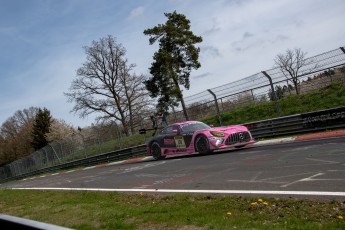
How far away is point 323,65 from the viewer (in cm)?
1620

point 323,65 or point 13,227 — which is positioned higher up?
point 323,65

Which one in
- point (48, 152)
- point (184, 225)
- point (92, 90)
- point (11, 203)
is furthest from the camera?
point (92, 90)

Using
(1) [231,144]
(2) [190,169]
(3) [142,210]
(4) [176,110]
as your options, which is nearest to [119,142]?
(4) [176,110]

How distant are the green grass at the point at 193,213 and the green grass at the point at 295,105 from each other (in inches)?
512

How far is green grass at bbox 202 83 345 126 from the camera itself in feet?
60.7

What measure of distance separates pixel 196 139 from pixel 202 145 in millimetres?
372

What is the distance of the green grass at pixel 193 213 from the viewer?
15.8 feet

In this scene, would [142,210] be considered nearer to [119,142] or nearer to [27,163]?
[119,142]

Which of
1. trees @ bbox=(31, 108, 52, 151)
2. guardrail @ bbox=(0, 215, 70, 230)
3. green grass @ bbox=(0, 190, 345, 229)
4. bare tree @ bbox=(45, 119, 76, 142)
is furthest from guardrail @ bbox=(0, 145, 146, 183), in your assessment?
trees @ bbox=(31, 108, 52, 151)

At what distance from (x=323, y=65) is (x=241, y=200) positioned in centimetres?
1158

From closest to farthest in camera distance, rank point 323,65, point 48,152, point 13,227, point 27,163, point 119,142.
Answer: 1. point 13,227
2. point 323,65
3. point 119,142
4. point 48,152
5. point 27,163

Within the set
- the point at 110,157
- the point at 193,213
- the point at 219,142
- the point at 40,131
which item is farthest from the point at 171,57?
the point at 40,131

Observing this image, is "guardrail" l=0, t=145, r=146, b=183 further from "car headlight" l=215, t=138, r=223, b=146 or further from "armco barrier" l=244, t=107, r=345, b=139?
"car headlight" l=215, t=138, r=223, b=146

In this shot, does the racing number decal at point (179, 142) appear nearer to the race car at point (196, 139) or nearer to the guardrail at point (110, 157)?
the race car at point (196, 139)
